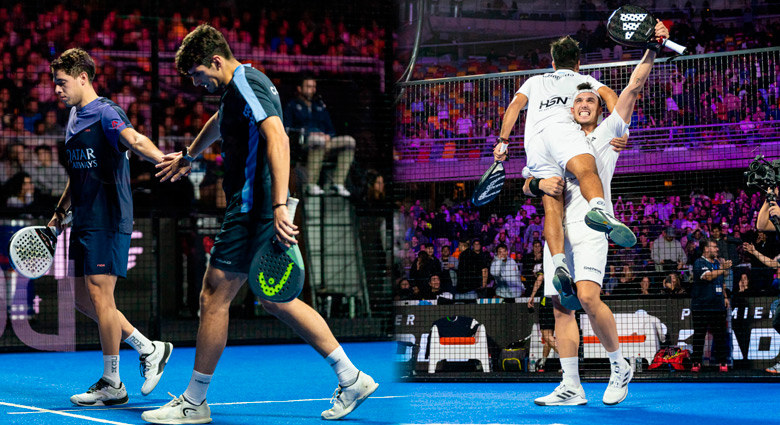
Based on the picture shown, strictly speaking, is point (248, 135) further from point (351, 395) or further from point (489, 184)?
point (489, 184)

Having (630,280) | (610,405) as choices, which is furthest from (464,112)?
(610,405)

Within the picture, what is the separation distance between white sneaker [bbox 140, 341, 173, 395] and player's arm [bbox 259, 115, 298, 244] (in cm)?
179

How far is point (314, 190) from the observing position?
1008 centimetres

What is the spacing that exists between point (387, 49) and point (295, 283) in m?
6.82

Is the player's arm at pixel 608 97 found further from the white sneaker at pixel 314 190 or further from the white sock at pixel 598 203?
the white sneaker at pixel 314 190

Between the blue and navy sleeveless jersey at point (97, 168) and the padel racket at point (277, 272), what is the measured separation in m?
1.50

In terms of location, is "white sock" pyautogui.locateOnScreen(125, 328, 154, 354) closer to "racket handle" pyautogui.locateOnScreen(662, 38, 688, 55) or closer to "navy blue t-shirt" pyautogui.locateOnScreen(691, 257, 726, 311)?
"racket handle" pyautogui.locateOnScreen(662, 38, 688, 55)

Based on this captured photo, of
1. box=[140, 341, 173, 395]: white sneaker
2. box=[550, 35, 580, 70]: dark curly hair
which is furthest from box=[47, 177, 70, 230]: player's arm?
box=[550, 35, 580, 70]: dark curly hair

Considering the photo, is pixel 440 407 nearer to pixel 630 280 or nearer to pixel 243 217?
pixel 243 217

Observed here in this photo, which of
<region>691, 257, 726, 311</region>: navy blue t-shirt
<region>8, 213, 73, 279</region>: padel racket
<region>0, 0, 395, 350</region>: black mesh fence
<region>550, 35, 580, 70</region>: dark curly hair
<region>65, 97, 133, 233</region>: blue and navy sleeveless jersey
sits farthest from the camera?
<region>0, 0, 395, 350</region>: black mesh fence

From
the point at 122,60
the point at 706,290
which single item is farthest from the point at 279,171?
the point at 122,60

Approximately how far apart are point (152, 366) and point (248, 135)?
1845 mm

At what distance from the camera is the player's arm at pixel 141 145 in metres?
4.55

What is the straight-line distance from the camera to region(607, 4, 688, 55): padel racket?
4.86m
